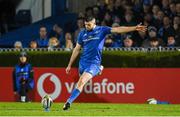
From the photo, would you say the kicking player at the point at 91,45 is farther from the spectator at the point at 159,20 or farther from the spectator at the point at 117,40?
the spectator at the point at 159,20

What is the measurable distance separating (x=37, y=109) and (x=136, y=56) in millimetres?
5146

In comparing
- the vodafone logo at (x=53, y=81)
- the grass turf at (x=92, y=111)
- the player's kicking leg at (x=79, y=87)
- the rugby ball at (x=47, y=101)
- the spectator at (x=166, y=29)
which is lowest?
the vodafone logo at (x=53, y=81)

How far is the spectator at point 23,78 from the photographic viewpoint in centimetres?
2158

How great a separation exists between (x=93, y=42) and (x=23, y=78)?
15.8 feet

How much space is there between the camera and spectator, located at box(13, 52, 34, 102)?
70.8 ft

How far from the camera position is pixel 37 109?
57.4 ft

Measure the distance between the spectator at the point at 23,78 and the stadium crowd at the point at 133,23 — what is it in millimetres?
1066

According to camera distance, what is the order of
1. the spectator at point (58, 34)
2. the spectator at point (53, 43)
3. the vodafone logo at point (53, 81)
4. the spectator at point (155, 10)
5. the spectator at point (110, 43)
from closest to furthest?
the vodafone logo at point (53, 81)
the spectator at point (110, 43)
the spectator at point (53, 43)
the spectator at point (155, 10)
the spectator at point (58, 34)

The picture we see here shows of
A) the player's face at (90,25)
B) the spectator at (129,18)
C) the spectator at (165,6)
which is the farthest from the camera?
the spectator at (129,18)

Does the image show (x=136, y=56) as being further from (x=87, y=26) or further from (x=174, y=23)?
(x=87, y=26)

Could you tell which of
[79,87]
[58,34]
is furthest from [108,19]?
[79,87]

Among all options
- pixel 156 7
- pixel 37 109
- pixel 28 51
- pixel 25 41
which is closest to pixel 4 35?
pixel 25 41

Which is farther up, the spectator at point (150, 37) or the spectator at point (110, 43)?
the spectator at point (150, 37)

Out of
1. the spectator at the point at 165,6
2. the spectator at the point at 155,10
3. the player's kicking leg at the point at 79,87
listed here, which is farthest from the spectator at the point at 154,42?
the player's kicking leg at the point at 79,87
